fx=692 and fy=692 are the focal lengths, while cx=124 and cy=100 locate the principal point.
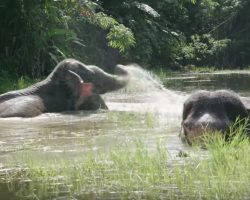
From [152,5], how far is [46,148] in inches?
853

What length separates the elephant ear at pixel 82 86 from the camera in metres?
12.0

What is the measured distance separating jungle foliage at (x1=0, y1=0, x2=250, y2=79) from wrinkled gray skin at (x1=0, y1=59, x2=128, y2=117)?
173 inches

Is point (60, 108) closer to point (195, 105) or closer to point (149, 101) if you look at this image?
point (149, 101)

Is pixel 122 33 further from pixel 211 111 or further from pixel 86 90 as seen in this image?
pixel 211 111

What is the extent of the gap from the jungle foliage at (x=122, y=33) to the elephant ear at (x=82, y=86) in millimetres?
4707

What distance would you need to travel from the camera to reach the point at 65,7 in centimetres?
1833

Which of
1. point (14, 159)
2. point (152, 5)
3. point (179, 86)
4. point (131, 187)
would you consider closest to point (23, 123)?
point (14, 159)

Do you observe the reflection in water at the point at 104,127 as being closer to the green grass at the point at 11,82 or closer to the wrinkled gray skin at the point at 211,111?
the wrinkled gray skin at the point at 211,111

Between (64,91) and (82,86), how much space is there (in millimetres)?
388

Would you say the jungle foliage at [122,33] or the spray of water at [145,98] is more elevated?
the jungle foliage at [122,33]

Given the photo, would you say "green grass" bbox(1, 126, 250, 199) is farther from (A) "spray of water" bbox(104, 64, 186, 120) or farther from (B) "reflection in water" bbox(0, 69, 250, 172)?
(A) "spray of water" bbox(104, 64, 186, 120)

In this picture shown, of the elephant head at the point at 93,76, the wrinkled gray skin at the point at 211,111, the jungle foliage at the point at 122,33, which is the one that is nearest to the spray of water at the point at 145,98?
the elephant head at the point at 93,76

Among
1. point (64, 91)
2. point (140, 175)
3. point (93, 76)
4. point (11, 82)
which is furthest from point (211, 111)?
point (11, 82)

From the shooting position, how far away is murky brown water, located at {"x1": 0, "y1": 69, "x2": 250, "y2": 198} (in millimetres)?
7590
